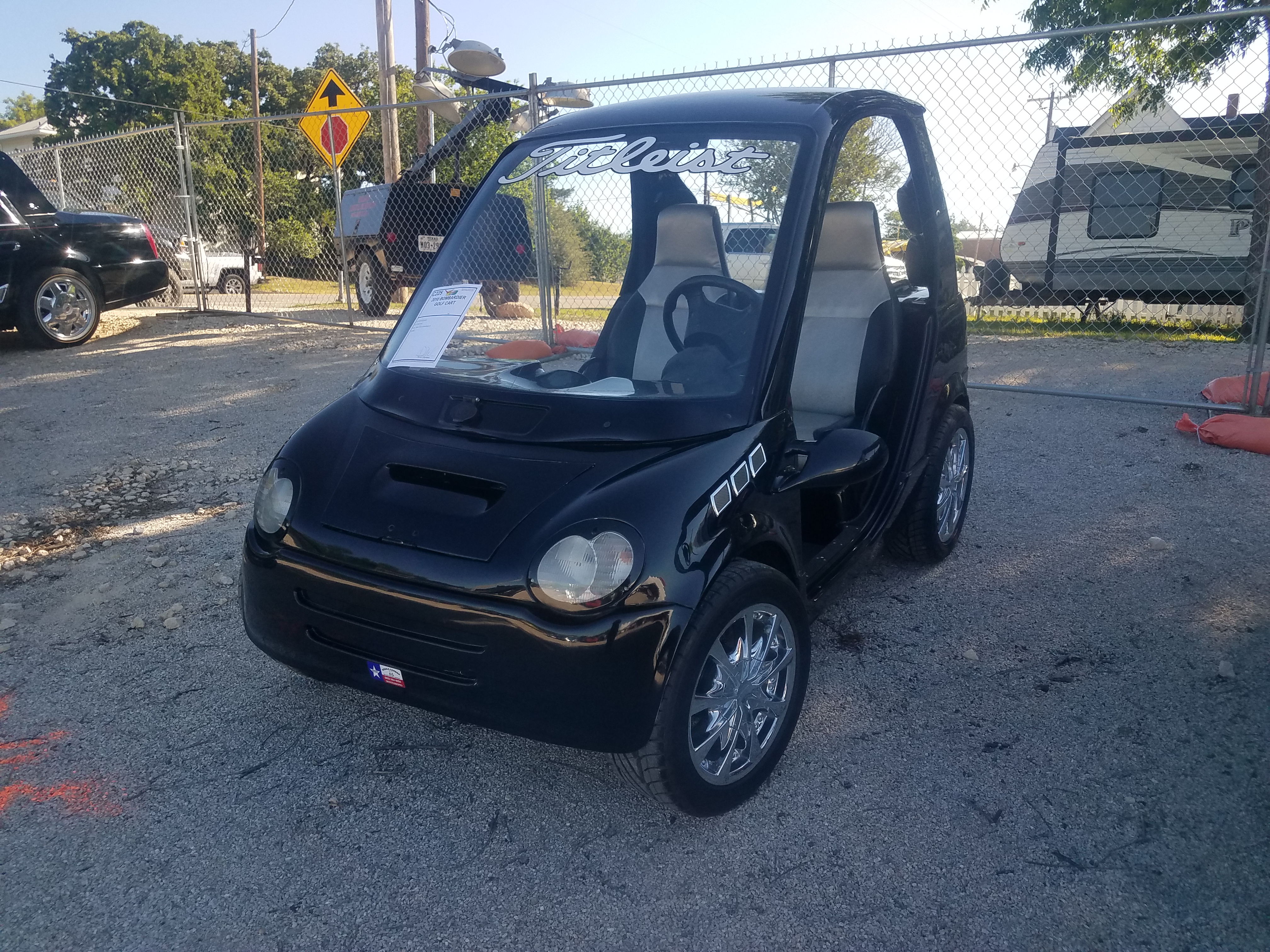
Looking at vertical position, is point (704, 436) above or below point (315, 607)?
above

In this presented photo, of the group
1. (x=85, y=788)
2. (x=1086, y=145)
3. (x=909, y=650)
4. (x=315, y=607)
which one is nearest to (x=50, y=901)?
(x=85, y=788)

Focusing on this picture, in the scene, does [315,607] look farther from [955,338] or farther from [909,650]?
[955,338]

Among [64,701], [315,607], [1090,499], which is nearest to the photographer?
[315,607]

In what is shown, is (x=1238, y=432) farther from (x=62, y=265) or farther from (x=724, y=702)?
(x=62, y=265)

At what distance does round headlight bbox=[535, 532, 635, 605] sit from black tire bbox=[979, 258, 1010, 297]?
10.9 metres

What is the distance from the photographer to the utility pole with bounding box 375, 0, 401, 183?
543 inches

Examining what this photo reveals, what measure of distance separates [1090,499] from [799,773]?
10.3ft

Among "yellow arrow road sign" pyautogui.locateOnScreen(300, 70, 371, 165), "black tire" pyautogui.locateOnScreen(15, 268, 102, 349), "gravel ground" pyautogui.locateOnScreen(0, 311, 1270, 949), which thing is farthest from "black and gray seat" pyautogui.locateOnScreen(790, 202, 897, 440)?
"black tire" pyautogui.locateOnScreen(15, 268, 102, 349)

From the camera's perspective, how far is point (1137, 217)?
12.0m

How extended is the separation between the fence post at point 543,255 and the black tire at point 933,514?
1.50m

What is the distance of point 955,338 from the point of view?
13.1 feet

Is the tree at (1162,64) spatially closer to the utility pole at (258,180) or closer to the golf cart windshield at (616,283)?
the golf cart windshield at (616,283)

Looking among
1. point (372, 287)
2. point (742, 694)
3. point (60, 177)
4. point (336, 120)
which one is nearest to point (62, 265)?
point (336, 120)

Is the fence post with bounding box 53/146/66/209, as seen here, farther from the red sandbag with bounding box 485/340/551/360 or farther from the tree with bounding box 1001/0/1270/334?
the red sandbag with bounding box 485/340/551/360
